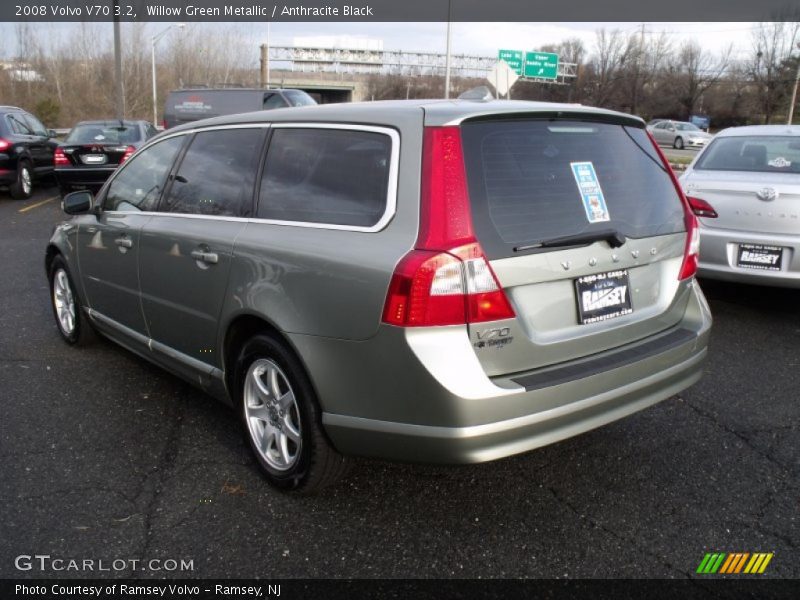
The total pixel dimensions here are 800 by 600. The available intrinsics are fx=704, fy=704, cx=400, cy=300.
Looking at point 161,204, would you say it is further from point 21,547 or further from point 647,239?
point 647,239

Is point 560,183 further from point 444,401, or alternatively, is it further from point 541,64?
point 541,64

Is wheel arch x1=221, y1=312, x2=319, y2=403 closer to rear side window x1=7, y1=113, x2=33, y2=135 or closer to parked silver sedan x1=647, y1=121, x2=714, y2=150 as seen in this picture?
rear side window x1=7, y1=113, x2=33, y2=135

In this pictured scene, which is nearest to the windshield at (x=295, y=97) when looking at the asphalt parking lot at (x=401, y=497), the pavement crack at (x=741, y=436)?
the asphalt parking lot at (x=401, y=497)

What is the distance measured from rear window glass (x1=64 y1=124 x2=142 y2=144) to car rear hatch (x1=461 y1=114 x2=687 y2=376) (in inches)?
493

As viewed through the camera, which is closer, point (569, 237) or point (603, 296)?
point (569, 237)

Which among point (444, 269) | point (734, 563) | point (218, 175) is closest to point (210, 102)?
point (218, 175)

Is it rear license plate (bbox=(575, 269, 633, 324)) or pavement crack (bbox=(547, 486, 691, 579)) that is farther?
rear license plate (bbox=(575, 269, 633, 324))

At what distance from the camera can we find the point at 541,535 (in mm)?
2850

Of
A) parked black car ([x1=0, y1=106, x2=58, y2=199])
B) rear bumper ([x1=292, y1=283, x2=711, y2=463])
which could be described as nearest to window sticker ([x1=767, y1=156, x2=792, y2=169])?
rear bumper ([x1=292, y1=283, x2=711, y2=463])

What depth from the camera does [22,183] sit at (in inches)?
546

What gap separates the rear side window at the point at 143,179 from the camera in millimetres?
4004

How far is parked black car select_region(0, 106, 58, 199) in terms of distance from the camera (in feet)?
43.7

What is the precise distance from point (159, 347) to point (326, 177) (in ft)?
5.30
